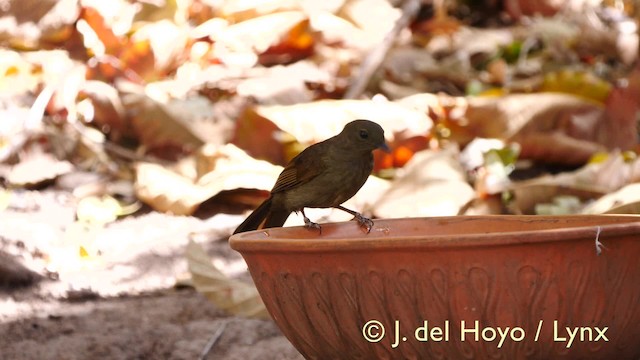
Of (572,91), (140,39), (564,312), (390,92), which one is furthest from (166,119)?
(564,312)

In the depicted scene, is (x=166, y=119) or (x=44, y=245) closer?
(x=44, y=245)

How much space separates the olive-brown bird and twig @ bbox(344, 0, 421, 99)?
7.79 ft

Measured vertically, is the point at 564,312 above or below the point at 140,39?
below

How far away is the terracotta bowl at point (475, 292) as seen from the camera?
229cm

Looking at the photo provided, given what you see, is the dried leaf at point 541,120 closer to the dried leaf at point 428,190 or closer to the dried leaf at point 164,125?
the dried leaf at point 428,190

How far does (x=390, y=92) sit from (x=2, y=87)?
194 centimetres

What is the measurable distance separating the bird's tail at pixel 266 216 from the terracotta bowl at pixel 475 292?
2.97 feet

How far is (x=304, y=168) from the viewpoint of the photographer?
3.19m

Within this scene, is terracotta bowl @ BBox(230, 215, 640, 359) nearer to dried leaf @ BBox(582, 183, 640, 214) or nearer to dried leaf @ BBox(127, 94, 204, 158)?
A: dried leaf @ BBox(582, 183, 640, 214)

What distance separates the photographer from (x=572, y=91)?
5523 millimetres

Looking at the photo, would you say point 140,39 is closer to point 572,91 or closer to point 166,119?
point 166,119

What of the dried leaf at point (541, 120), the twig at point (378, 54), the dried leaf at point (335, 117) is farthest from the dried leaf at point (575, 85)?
the twig at point (378, 54)

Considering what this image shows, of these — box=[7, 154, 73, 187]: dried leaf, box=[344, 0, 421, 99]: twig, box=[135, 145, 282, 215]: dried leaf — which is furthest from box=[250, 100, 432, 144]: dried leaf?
box=[7, 154, 73, 187]: dried leaf

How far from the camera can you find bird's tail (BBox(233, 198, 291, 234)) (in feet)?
11.0
